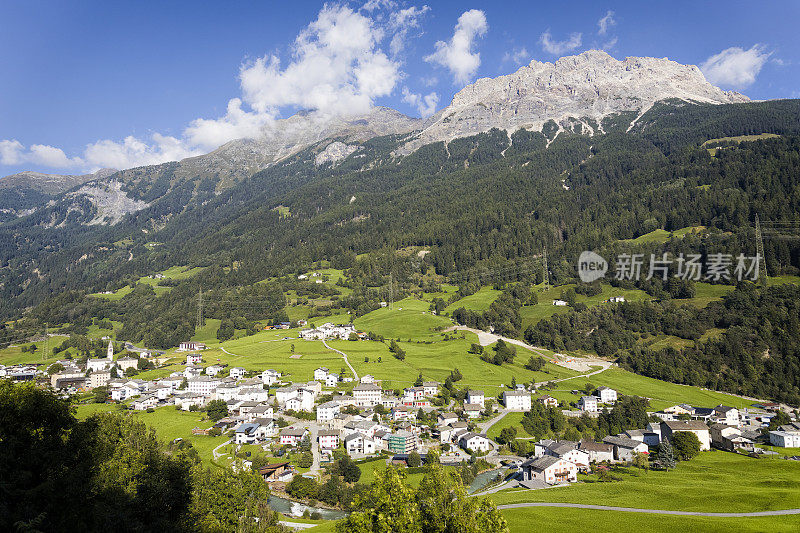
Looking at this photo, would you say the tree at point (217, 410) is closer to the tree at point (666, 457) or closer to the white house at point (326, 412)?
the white house at point (326, 412)

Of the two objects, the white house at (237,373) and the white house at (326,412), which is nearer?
the white house at (326,412)

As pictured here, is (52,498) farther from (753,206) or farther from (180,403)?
(753,206)

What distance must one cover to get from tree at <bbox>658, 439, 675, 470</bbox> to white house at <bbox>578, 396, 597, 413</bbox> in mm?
25038

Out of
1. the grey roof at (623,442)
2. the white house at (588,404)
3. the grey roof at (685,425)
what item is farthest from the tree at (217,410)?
the grey roof at (685,425)

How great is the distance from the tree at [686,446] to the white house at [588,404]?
2132 centimetres

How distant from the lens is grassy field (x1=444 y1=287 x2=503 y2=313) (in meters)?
155

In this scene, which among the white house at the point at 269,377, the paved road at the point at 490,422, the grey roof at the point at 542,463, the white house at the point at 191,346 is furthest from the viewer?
the white house at the point at 191,346

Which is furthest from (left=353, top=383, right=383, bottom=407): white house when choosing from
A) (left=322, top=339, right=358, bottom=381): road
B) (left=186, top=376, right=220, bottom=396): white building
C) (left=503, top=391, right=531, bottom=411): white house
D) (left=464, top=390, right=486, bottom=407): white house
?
(left=186, top=376, right=220, bottom=396): white building

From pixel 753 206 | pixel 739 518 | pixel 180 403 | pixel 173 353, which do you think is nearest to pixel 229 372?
pixel 180 403

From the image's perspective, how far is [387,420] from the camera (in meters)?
84.0

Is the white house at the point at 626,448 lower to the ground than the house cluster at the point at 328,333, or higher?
lower

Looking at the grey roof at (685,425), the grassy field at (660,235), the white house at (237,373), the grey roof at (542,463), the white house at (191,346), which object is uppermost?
the grassy field at (660,235)

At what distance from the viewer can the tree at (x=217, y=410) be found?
86.9 m

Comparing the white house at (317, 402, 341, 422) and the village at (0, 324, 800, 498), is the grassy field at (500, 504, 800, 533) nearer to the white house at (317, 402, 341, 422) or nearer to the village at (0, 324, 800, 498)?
the village at (0, 324, 800, 498)
